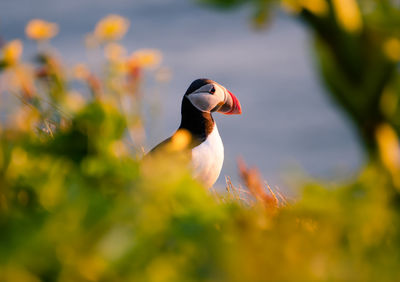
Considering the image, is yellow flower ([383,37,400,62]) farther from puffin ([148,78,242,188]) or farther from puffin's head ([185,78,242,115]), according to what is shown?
puffin's head ([185,78,242,115])

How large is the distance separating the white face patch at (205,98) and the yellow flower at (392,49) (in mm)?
3438

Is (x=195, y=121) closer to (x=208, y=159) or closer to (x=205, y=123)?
(x=205, y=123)

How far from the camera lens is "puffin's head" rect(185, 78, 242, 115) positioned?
420cm

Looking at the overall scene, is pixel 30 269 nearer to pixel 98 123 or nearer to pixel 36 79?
pixel 98 123

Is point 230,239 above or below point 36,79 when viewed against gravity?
below

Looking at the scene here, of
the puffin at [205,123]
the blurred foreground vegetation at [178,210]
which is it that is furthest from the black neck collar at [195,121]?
the blurred foreground vegetation at [178,210]

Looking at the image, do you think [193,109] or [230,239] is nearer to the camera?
[230,239]

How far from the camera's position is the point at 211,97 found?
13.9 ft

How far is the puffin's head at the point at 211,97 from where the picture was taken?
4199 mm

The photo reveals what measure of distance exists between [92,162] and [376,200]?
492mm

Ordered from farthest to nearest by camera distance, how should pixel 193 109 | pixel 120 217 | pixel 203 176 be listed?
1. pixel 193 109
2. pixel 203 176
3. pixel 120 217

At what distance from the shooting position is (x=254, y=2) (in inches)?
31.1

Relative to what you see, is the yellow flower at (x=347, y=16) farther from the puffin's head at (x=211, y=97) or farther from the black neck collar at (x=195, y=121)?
the puffin's head at (x=211, y=97)

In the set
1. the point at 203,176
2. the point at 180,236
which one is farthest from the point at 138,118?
the point at 203,176
